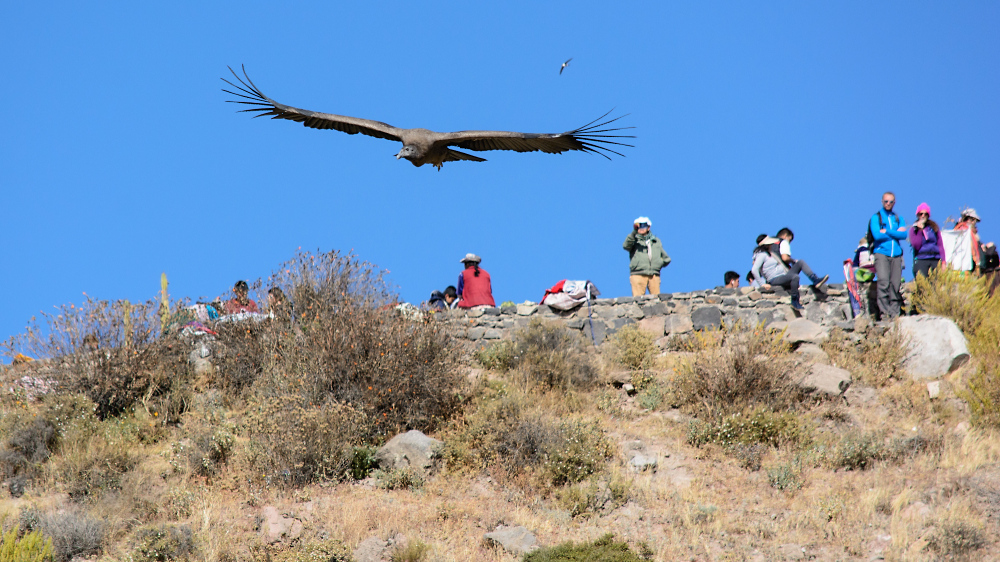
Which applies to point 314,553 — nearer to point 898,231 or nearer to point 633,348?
point 633,348

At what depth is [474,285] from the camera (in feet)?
51.2

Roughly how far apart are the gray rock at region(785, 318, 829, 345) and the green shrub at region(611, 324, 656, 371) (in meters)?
2.12

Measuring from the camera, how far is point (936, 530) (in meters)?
7.95

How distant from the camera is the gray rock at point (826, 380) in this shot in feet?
36.6

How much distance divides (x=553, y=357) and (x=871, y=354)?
4.75 metres

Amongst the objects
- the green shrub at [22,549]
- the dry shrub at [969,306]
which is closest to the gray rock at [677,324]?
the dry shrub at [969,306]

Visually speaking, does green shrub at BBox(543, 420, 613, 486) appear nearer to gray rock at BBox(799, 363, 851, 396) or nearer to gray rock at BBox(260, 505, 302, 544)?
gray rock at BBox(260, 505, 302, 544)

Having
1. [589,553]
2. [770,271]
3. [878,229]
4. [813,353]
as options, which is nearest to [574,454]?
[589,553]

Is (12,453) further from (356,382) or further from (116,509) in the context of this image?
(356,382)

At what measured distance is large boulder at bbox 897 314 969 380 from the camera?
1187 cm

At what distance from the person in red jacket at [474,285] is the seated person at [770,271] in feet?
16.1

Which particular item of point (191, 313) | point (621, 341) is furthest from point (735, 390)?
point (191, 313)

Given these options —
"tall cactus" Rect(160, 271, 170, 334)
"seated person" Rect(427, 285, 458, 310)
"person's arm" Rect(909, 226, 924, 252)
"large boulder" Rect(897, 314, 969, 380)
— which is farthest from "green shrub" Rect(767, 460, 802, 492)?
"tall cactus" Rect(160, 271, 170, 334)

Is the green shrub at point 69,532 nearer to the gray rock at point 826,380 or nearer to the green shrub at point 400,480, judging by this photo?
the green shrub at point 400,480
